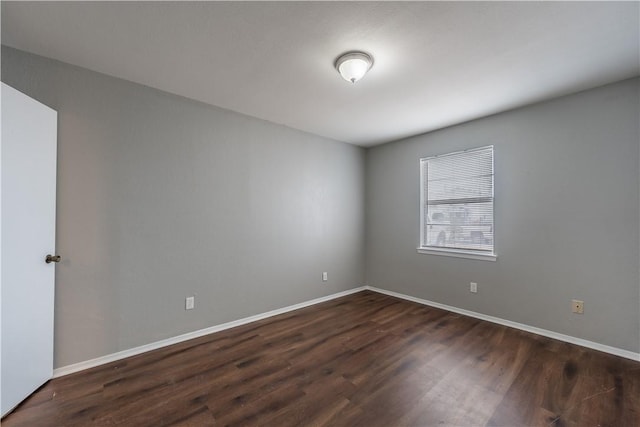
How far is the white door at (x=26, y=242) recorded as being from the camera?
160cm

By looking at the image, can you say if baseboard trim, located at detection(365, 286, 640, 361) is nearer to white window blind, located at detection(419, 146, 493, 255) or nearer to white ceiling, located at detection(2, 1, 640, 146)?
white window blind, located at detection(419, 146, 493, 255)

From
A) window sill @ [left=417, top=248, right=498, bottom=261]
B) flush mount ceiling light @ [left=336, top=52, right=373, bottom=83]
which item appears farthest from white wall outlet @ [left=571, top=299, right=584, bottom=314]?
flush mount ceiling light @ [left=336, top=52, right=373, bottom=83]

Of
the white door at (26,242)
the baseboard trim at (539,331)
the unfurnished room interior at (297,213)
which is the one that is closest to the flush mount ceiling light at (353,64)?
the unfurnished room interior at (297,213)

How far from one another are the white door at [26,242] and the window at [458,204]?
12.9 feet

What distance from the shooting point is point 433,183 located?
12.3ft

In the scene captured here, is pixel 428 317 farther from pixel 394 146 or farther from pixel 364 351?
pixel 394 146

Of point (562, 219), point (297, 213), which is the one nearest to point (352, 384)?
point (297, 213)

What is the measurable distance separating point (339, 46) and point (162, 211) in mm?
2115

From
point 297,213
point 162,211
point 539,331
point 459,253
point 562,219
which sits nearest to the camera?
point 162,211

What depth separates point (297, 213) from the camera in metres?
3.60

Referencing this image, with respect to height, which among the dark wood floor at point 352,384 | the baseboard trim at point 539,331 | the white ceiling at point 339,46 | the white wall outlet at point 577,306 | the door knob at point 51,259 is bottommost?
the dark wood floor at point 352,384

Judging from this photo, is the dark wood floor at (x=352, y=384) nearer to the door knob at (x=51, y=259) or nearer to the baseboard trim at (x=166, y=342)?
the baseboard trim at (x=166, y=342)

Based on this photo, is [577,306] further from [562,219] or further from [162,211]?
[162,211]

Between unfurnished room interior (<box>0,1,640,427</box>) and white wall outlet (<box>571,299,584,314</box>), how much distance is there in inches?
0.8
